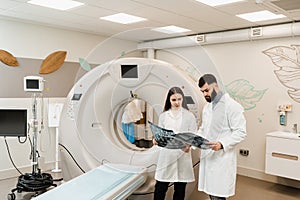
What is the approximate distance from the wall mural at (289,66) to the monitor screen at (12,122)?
3.52m

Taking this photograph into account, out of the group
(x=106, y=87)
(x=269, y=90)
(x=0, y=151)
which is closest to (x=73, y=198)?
(x=106, y=87)

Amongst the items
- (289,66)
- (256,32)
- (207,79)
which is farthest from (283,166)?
(207,79)

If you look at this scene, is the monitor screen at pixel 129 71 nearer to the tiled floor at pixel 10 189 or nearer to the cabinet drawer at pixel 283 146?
the tiled floor at pixel 10 189

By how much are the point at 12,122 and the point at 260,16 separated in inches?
131

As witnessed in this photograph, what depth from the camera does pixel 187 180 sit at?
2613 millimetres

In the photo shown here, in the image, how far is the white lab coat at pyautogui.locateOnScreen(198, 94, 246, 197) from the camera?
224cm

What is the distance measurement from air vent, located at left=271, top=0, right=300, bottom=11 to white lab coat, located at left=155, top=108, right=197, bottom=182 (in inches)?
67.1

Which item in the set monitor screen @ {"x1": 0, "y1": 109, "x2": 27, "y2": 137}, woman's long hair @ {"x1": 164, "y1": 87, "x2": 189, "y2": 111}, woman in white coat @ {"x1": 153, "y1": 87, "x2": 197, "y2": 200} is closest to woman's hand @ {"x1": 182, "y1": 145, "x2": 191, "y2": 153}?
woman in white coat @ {"x1": 153, "y1": 87, "x2": 197, "y2": 200}

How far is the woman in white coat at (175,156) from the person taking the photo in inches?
85.4

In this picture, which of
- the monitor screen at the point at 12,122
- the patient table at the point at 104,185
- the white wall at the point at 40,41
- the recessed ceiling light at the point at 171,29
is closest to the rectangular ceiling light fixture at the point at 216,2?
the recessed ceiling light at the point at 171,29

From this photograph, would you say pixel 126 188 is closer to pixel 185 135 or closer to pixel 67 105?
pixel 185 135

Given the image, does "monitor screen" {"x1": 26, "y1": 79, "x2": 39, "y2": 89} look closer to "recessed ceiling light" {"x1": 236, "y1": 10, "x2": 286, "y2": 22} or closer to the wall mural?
"recessed ceiling light" {"x1": 236, "y1": 10, "x2": 286, "y2": 22}

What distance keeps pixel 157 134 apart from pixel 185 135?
22cm

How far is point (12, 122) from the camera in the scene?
10.0 feet
